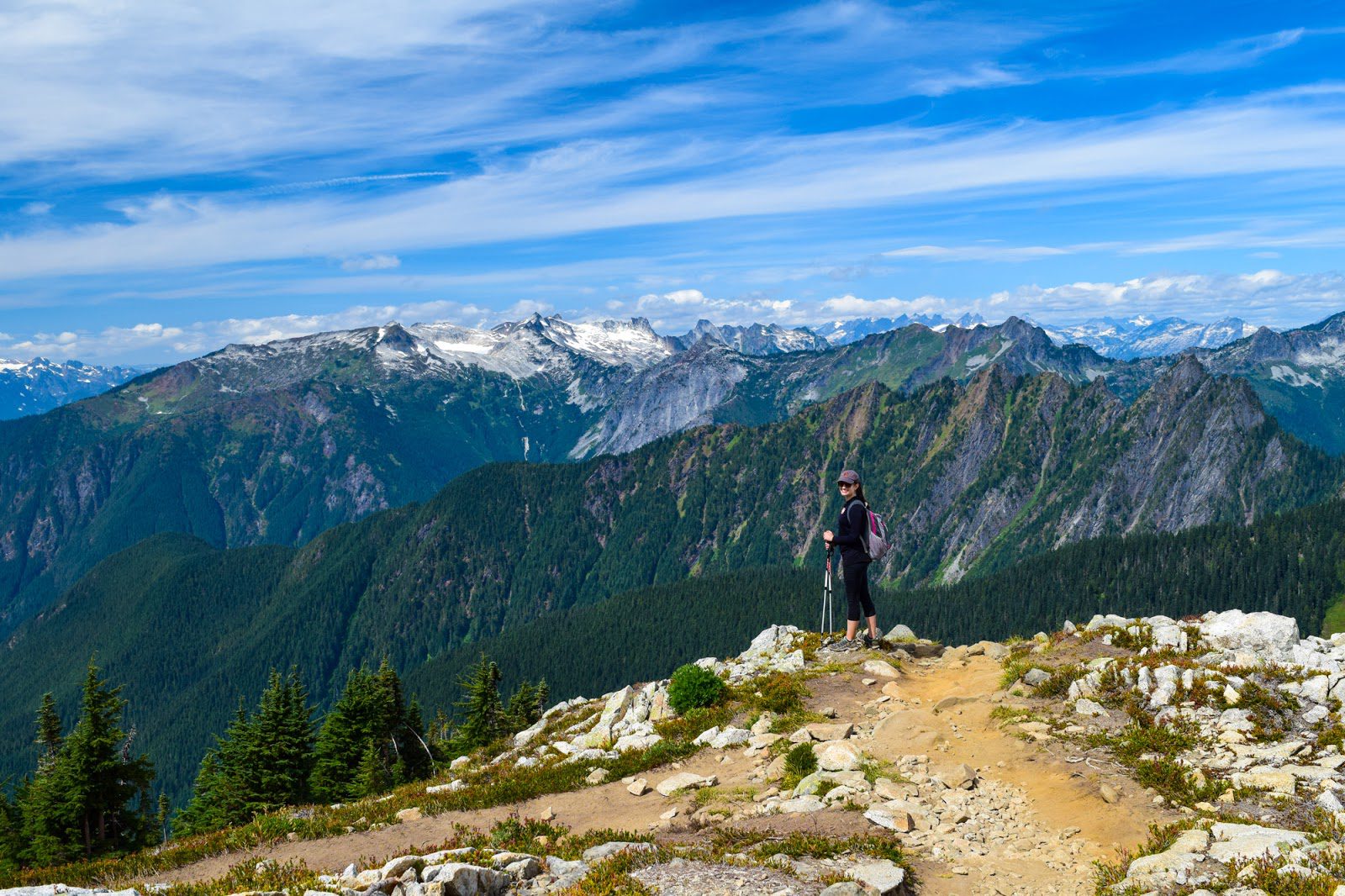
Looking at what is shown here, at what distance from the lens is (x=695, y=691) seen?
31.0m

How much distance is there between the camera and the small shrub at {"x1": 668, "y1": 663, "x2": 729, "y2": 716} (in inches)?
1212

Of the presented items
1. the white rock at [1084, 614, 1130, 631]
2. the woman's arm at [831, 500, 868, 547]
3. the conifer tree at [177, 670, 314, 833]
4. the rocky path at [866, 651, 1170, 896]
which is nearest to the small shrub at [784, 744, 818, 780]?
the rocky path at [866, 651, 1170, 896]

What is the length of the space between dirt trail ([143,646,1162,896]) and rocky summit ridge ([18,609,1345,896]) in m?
0.07

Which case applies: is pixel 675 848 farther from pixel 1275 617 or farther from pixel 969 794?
pixel 1275 617

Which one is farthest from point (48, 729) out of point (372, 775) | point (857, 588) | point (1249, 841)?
point (1249, 841)

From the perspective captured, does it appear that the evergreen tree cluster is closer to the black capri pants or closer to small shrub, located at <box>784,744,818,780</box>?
the black capri pants

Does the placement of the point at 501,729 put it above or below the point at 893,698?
below

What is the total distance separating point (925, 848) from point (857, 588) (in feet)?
50.0

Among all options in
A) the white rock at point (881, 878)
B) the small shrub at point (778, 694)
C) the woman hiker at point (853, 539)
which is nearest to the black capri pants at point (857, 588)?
the woman hiker at point (853, 539)

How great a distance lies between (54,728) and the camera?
6334 cm

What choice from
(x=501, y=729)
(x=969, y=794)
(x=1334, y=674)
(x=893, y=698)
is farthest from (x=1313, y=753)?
(x=501, y=729)

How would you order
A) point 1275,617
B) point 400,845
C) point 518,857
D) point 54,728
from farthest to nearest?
1. point 54,728
2. point 1275,617
3. point 400,845
4. point 518,857

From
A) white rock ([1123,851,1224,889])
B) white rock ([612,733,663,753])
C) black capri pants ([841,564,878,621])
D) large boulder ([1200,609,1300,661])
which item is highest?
black capri pants ([841,564,878,621])

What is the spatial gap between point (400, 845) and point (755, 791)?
9.28 m
